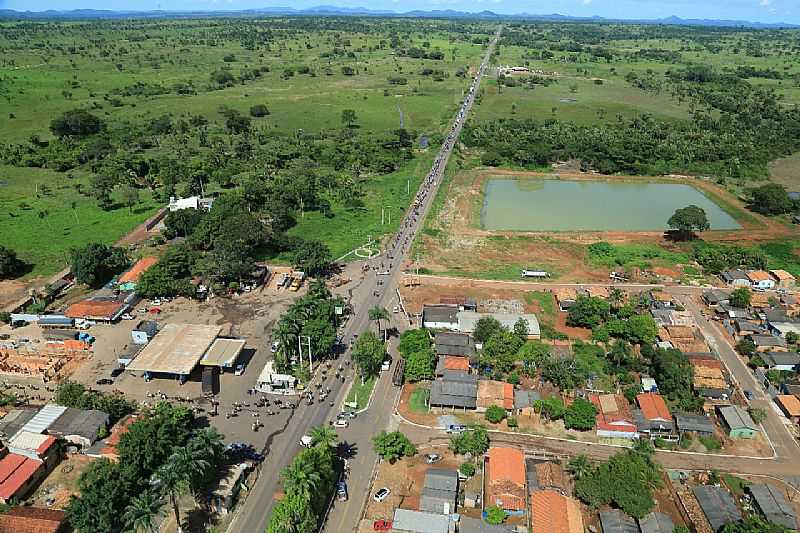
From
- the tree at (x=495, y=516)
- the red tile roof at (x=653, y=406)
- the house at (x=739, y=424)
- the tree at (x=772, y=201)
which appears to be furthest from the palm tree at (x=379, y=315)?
the tree at (x=772, y=201)

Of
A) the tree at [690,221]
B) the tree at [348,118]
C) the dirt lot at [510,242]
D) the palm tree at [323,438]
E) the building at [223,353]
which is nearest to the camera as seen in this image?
the palm tree at [323,438]

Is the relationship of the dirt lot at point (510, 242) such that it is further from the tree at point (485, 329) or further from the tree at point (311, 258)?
the tree at point (485, 329)

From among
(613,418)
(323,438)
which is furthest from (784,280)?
(323,438)

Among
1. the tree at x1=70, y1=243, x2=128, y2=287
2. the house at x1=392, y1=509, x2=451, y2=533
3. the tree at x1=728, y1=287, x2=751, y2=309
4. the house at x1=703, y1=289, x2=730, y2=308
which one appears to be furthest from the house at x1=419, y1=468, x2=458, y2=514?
the tree at x1=70, y1=243, x2=128, y2=287

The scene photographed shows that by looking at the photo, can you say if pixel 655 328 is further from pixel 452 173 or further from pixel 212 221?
pixel 452 173

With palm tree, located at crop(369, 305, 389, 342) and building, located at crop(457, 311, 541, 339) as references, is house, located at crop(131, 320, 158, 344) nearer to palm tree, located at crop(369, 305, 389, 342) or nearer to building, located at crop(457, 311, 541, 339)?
palm tree, located at crop(369, 305, 389, 342)

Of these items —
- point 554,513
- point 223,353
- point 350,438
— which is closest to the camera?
point 554,513

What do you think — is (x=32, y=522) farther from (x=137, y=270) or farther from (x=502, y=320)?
(x=502, y=320)
